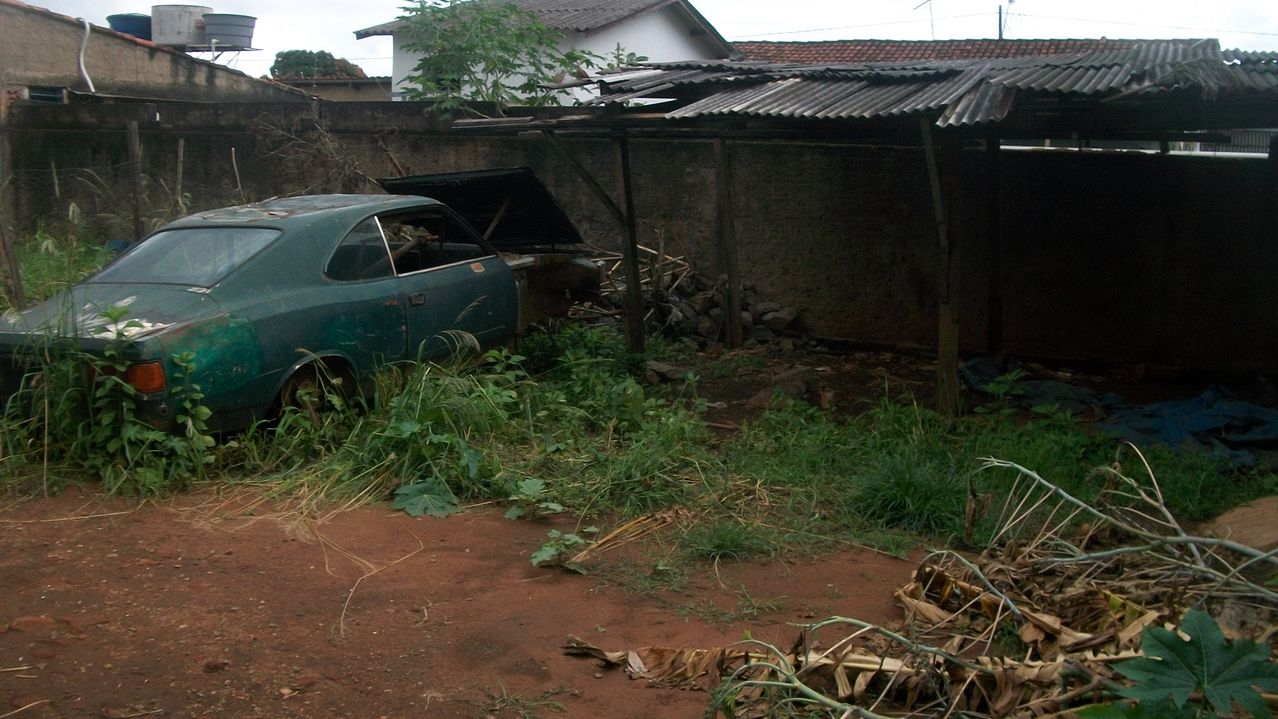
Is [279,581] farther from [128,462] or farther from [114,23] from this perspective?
[114,23]

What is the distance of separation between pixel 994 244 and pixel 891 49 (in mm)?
17429

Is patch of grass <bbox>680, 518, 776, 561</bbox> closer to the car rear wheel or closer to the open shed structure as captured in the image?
the car rear wheel

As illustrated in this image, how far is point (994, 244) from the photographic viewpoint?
31.2 ft

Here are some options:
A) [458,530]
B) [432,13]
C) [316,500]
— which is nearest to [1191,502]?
[458,530]

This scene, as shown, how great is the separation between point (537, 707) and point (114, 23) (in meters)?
22.2

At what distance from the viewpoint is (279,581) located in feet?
15.7

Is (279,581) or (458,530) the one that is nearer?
(279,581)

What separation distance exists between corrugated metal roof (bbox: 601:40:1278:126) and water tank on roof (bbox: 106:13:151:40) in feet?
56.9

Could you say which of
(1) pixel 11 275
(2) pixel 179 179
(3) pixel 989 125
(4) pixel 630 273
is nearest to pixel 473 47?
(2) pixel 179 179

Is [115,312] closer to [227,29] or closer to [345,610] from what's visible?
[345,610]

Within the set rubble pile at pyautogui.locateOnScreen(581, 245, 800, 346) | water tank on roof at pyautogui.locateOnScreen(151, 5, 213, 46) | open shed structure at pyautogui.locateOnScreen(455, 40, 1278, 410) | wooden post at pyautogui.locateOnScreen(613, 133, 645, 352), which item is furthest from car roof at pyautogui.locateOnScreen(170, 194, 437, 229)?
water tank on roof at pyautogui.locateOnScreen(151, 5, 213, 46)

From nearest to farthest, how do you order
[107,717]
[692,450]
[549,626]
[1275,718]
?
[1275,718] < [107,717] < [549,626] < [692,450]

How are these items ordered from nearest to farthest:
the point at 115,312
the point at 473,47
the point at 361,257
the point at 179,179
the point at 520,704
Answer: the point at 520,704, the point at 115,312, the point at 361,257, the point at 179,179, the point at 473,47

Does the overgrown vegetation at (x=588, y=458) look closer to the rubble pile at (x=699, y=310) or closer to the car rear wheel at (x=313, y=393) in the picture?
the car rear wheel at (x=313, y=393)
